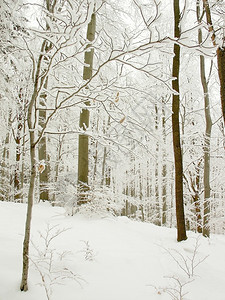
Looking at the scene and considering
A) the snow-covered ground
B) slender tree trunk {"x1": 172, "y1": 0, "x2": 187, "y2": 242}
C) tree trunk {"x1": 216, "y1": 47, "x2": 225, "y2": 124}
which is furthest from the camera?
slender tree trunk {"x1": 172, "y1": 0, "x2": 187, "y2": 242}

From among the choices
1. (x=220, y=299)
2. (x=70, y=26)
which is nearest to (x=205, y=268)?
(x=220, y=299)

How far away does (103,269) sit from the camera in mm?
2395

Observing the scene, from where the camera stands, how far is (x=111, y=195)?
5109mm

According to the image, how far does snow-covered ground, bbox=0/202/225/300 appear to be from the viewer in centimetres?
192

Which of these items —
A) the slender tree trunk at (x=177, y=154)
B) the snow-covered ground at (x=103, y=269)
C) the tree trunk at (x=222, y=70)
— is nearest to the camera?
the snow-covered ground at (x=103, y=269)

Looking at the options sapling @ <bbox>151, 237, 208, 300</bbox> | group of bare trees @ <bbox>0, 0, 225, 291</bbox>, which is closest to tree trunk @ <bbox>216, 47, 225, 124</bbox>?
group of bare trees @ <bbox>0, 0, 225, 291</bbox>

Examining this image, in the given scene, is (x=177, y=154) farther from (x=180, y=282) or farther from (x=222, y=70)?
(x=180, y=282)

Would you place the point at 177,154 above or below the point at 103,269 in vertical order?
above

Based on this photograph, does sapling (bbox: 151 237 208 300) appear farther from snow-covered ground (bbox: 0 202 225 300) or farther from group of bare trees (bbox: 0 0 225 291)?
group of bare trees (bbox: 0 0 225 291)

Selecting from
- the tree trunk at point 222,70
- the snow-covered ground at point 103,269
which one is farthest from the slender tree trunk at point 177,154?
the tree trunk at point 222,70

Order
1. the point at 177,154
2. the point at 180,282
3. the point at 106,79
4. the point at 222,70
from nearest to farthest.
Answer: the point at 180,282, the point at 106,79, the point at 222,70, the point at 177,154

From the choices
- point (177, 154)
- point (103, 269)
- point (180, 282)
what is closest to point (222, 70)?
point (177, 154)

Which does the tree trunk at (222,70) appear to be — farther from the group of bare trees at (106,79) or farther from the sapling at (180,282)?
the sapling at (180,282)

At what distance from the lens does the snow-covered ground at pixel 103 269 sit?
192 cm
